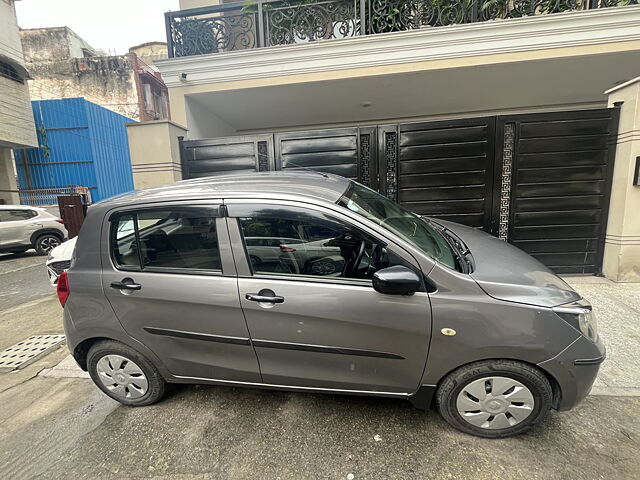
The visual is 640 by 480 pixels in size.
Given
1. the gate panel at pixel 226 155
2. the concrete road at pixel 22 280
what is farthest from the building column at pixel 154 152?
the concrete road at pixel 22 280

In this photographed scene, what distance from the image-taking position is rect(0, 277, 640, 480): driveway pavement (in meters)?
1.87

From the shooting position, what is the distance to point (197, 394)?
2.59 metres

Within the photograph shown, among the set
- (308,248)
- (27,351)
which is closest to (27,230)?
(27,351)

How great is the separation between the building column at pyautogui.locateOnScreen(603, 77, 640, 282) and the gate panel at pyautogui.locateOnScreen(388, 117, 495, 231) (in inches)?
66.2

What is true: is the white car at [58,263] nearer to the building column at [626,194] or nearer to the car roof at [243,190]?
the car roof at [243,190]

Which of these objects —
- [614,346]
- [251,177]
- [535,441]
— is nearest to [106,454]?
[251,177]

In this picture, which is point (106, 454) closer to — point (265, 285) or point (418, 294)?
point (265, 285)

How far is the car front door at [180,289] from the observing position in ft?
6.92

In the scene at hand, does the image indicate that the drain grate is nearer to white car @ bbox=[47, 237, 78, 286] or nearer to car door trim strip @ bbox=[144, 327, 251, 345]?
white car @ bbox=[47, 237, 78, 286]

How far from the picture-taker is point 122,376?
7.94ft

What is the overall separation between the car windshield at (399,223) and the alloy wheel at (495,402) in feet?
2.53

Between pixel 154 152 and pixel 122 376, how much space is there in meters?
3.97

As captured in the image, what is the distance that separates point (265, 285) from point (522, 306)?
1572mm

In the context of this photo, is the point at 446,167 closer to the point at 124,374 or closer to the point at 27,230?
the point at 124,374
